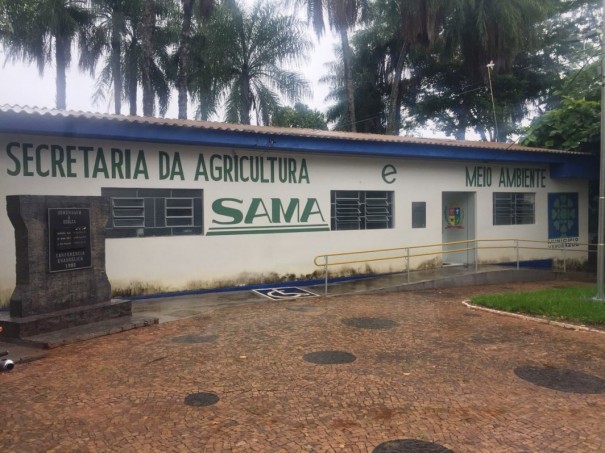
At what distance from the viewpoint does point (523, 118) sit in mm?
29188

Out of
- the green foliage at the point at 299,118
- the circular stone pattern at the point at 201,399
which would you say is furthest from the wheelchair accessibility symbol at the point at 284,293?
the green foliage at the point at 299,118

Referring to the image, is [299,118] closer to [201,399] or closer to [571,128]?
[571,128]

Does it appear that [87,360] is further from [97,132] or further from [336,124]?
[336,124]

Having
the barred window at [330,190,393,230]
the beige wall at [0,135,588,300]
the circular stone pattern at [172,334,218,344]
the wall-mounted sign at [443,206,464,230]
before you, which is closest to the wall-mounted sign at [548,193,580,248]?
the beige wall at [0,135,588,300]

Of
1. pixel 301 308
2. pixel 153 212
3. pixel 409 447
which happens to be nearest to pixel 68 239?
pixel 153 212

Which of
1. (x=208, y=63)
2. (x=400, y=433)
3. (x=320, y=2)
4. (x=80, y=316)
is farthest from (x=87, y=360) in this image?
(x=208, y=63)

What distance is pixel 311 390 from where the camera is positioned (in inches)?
207

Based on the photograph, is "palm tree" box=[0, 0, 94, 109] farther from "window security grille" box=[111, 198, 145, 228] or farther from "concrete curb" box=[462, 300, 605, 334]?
"concrete curb" box=[462, 300, 605, 334]

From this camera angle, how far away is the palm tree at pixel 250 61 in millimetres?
24344

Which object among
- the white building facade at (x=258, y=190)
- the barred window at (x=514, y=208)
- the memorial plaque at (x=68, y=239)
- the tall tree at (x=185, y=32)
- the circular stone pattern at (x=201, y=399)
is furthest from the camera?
the tall tree at (x=185, y=32)

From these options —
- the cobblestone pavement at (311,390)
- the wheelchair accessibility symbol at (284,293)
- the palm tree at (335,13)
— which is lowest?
the cobblestone pavement at (311,390)

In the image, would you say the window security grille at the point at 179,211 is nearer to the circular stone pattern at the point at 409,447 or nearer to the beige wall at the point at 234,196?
the beige wall at the point at 234,196

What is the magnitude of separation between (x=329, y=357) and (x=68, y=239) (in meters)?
4.37

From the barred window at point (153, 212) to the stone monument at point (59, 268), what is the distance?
2.04 metres
